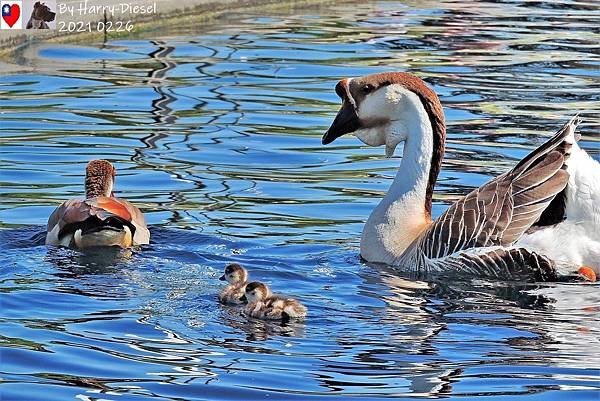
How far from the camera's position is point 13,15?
63.4ft

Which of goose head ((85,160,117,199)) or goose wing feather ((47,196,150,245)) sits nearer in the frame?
goose wing feather ((47,196,150,245))

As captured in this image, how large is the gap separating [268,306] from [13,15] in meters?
12.0

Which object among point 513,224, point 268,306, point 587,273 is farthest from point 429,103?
point 268,306

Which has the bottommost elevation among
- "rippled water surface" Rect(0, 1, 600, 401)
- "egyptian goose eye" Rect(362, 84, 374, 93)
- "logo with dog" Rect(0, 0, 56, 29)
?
"rippled water surface" Rect(0, 1, 600, 401)

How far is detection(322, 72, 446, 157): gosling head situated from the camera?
10.3 meters

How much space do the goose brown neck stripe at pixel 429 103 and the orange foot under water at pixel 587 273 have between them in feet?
4.32

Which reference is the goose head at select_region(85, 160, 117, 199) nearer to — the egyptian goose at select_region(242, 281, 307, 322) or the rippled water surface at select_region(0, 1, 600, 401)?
the rippled water surface at select_region(0, 1, 600, 401)

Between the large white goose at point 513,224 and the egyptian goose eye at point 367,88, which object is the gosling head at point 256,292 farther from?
the egyptian goose eye at point 367,88

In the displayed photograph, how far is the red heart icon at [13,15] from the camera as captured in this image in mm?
19094

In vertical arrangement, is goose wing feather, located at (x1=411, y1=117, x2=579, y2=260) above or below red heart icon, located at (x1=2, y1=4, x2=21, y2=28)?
below

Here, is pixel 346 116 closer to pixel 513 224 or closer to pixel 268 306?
pixel 513 224

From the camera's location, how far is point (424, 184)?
1036 cm

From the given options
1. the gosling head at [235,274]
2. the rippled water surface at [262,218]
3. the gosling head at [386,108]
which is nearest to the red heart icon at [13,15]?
the rippled water surface at [262,218]

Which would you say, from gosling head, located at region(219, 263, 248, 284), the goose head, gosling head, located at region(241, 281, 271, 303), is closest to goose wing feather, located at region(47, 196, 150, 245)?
the goose head
